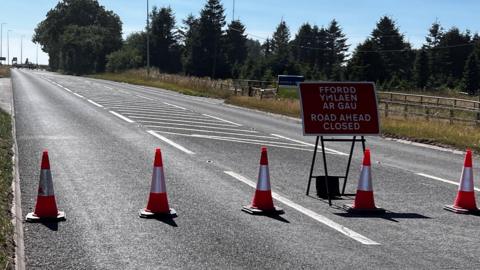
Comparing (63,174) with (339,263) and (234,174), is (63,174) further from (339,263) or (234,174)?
(339,263)

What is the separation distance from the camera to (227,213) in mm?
8617

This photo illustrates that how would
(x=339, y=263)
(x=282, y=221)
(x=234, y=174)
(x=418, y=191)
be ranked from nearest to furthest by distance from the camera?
(x=339, y=263)
(x=282, y=221)
(x=418, y=191)
(x=234, y=174)

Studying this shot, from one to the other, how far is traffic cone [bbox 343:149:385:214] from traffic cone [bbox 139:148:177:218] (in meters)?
2.41

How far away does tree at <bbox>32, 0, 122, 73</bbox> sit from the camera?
122 meters

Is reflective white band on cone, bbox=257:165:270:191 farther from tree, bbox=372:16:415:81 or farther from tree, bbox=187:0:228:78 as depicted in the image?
tree, bbox=372:16:415:81

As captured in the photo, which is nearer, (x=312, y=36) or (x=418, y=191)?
(x=418, y=191)

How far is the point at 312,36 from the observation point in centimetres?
14400

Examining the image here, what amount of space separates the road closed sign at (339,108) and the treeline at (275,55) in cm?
5900

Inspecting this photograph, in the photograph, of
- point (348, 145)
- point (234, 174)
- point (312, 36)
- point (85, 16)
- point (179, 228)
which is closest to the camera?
point (179, 228)

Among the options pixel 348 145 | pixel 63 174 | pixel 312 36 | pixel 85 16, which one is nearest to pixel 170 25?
pixel 312 36

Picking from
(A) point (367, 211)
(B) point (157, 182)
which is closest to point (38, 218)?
(B) point (157, 182)

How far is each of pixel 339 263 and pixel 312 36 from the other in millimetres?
139967

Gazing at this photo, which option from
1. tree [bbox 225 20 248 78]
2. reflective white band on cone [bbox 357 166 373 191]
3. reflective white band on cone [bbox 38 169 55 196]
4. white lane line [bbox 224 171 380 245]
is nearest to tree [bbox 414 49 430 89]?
tree [bbox 225 20 248 78]

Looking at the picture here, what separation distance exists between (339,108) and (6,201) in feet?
16.1
